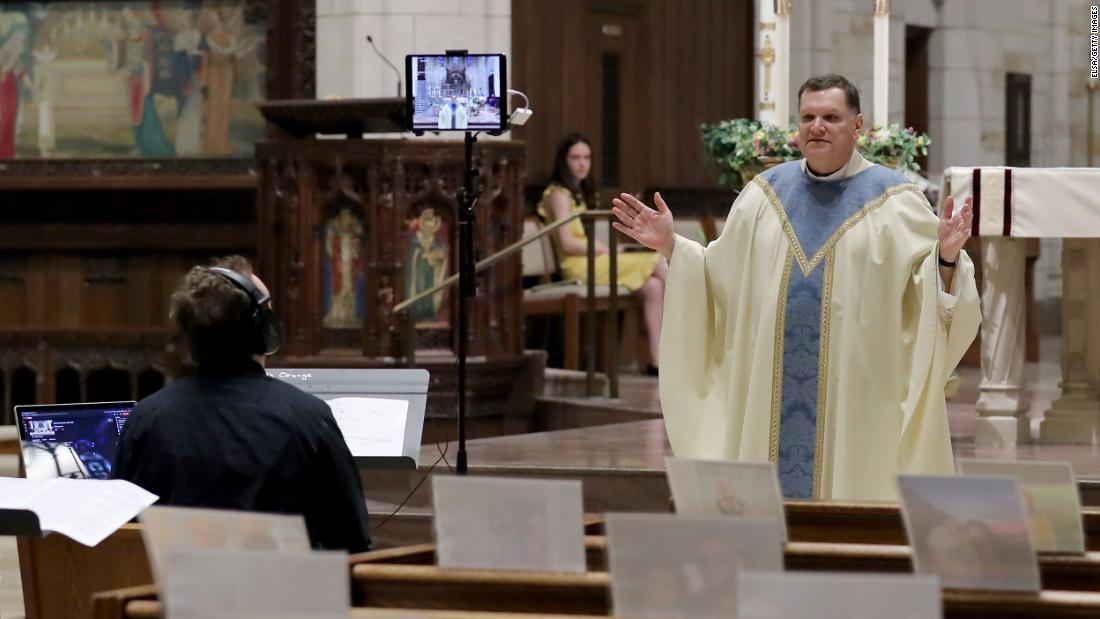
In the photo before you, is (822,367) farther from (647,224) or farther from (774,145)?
(774,145)

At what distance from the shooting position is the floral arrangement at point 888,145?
6.96 m

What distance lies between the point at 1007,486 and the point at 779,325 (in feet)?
7.63

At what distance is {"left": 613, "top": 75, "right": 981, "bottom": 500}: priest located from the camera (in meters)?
4.82

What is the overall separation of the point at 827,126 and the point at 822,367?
0.65 meters

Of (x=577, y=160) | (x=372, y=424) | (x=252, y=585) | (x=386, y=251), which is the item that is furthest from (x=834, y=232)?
(x=577, y=160)

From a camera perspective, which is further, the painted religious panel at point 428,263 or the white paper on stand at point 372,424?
the painted religious panel at point 428,263

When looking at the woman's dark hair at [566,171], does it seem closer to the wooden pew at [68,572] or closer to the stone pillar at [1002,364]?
the stone pillar at [1002,364]

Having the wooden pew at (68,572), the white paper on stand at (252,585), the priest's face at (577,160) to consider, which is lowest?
the wooden pew at (68,572)

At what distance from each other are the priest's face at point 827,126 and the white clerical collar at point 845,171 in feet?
0.16

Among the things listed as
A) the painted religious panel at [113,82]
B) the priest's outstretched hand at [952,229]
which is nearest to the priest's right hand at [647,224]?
the priest's outstretched hand at [952,229]

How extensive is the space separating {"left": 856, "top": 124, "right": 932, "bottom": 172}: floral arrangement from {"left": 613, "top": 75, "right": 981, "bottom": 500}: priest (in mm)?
1932

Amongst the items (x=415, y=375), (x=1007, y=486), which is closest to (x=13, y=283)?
(x=415, y=375)

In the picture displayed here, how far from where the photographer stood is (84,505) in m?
3.41

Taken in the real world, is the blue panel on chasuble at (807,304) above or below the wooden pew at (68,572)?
above
